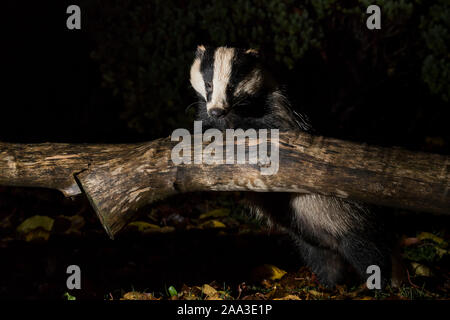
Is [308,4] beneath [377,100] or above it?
above

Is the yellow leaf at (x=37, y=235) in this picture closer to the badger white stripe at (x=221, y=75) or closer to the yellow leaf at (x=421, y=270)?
the badger white stripe at (x=221, y=75)

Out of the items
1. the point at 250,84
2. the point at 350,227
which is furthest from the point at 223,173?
the point at 350,227

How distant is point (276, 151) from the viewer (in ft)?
6.64

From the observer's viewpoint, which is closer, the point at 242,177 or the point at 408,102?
the point at 242,177

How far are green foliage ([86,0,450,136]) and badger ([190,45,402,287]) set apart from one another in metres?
1.64

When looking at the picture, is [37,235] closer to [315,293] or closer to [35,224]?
[35,224]

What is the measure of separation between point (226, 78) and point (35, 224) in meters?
1.81

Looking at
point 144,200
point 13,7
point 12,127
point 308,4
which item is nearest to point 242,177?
point 144,200

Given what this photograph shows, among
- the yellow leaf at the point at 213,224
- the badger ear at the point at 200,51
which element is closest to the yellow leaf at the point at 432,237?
the yellow leaf at the point at 213,224

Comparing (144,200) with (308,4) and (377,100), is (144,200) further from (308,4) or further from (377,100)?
(377,100)

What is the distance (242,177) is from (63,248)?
1.76 m

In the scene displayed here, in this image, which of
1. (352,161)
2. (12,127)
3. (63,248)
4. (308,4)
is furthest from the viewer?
(12,127)

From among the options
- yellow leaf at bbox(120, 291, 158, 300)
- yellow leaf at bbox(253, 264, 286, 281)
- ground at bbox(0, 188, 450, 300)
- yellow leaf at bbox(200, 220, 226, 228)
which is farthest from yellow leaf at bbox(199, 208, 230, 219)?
yellow leaf at bbox(120, 291, 158, 300)

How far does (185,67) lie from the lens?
474 cm
